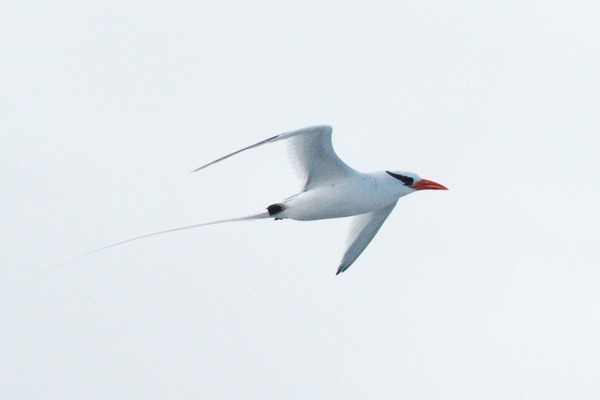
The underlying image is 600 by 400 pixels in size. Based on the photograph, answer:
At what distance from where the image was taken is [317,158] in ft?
76.0

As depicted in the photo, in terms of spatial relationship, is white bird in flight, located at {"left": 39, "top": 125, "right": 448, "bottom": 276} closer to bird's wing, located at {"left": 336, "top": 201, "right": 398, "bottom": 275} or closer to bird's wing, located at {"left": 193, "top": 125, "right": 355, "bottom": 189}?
bird's wing, located at {"left": 193, "top": 125, "right": 355, "bottom": 189}

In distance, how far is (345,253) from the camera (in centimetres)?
2647

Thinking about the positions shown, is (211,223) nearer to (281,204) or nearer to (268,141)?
(281,204)

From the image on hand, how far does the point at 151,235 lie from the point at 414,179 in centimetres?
586

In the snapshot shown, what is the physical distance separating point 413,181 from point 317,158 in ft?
9.44

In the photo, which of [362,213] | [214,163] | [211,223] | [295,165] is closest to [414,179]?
[362,213]

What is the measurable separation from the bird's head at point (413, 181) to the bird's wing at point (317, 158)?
1.39 metres

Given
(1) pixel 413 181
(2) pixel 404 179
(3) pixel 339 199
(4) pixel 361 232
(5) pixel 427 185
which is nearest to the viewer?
(3) pixel 339 199

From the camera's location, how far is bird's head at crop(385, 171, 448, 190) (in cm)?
2475

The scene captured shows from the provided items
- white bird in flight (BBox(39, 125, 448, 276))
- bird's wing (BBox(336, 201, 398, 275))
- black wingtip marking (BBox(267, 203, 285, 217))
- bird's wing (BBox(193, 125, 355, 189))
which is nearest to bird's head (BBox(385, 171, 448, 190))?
white bird in flight (BBox(39, 125, 448, 276))

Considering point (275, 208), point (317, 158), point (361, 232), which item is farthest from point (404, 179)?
point (275, 208)

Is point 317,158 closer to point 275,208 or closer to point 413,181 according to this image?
point 275,208

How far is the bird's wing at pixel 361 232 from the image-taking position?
86.2 feet

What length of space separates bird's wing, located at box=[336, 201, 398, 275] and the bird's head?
1.12 meters
